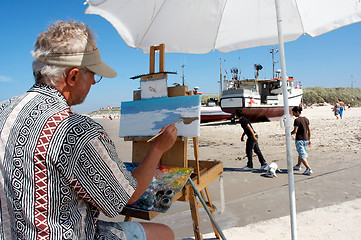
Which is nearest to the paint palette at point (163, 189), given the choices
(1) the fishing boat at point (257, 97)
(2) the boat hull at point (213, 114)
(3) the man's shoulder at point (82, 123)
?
(3) the man's shoulder at point (82, 123)

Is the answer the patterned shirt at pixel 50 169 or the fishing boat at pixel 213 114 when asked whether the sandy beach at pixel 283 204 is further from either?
the fishing boat at pixel 213 114

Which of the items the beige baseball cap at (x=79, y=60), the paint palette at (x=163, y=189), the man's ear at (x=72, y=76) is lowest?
the paint palette at (x=163, y=189)

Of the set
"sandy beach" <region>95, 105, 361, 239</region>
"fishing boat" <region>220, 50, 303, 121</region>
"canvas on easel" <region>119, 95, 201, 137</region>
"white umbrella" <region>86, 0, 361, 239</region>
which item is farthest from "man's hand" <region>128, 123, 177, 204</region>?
"fishing boat" <region>220, 50, 303, 121</region>

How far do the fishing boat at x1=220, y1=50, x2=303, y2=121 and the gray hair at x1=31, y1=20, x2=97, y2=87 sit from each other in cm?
1964

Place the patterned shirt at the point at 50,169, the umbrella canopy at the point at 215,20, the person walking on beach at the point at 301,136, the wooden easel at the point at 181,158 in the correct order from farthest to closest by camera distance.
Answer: the person walking on beach at the point at 301,136 → the umbrella canopy at the point at 215,20 → the wooden easel at the point at 181,158 → the patterned shirt at the point at 50,169

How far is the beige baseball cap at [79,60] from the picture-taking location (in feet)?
3.73

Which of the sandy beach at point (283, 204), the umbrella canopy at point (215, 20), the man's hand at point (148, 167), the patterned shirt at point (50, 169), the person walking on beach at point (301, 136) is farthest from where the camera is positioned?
the person walking on beach at point (301, 136)

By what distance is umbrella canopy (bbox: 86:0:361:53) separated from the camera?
2730mm

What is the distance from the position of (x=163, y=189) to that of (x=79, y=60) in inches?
50.0

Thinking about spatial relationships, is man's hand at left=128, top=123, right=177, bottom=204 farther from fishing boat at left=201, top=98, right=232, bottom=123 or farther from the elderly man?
fishing boat at left=201, top=98, right=232, bottom=123

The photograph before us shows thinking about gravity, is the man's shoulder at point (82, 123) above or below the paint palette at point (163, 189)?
above

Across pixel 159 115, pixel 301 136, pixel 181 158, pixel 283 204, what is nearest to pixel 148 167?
pixel 181 158

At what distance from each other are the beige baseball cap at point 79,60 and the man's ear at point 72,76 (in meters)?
0.03

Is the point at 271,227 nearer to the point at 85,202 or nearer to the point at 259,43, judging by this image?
the point at 259,43
